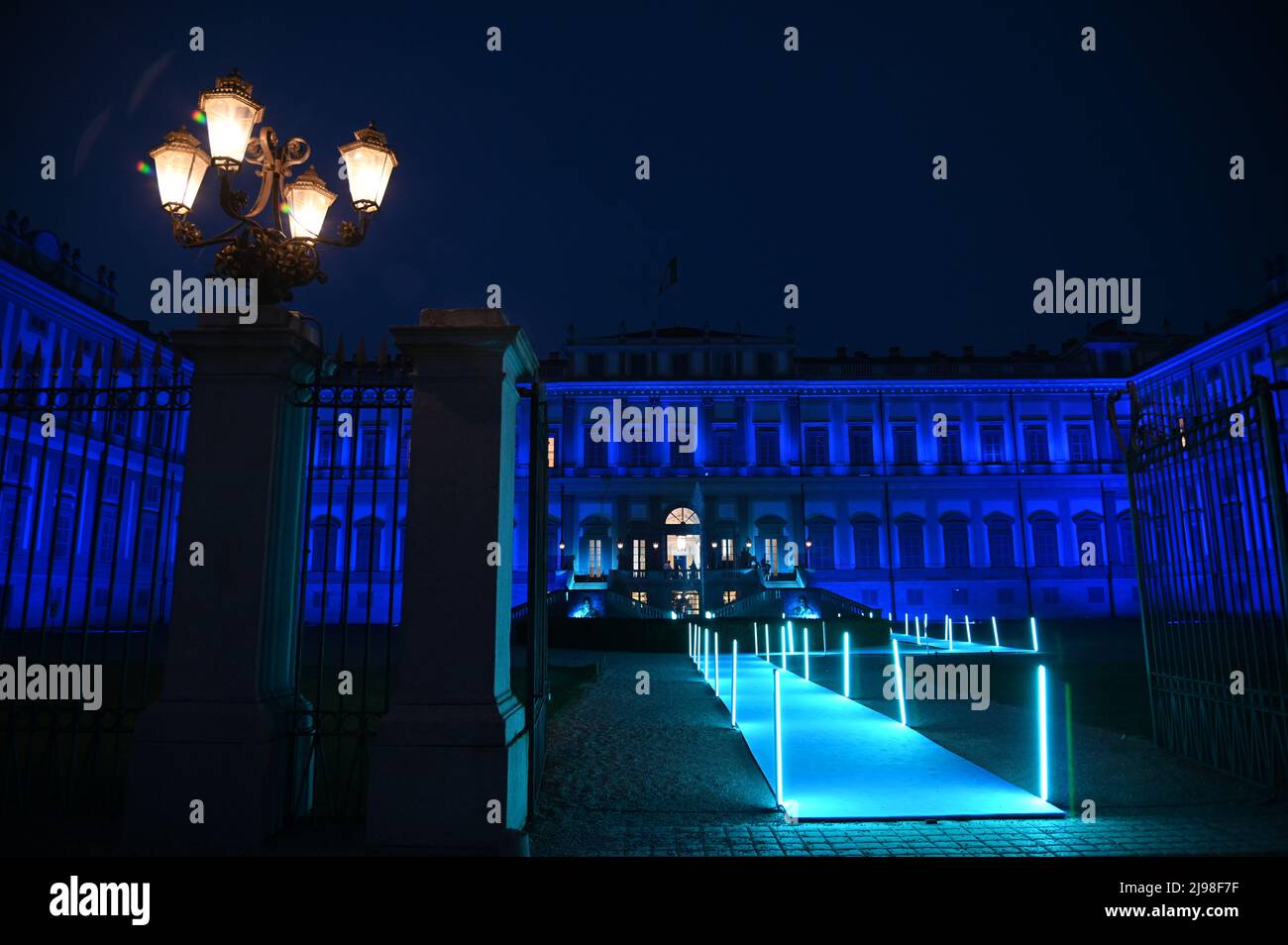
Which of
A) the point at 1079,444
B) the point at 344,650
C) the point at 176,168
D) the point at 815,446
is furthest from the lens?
the point at 815,446

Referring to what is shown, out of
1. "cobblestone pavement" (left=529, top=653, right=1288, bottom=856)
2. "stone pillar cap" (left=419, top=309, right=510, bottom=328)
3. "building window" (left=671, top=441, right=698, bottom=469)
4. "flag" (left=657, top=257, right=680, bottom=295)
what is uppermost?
"flag" (left=657, top=257, right=680, bottom=295)

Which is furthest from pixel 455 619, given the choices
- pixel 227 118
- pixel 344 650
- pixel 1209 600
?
pixel 1209 600

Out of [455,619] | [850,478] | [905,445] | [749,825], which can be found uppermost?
[905,445]

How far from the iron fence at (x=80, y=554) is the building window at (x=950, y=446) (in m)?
31.7

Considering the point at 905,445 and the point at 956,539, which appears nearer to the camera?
the point at 956,539

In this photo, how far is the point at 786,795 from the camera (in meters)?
5.70

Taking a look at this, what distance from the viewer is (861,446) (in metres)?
39.3

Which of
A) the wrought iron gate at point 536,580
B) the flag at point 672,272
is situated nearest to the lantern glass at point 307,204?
the wrought iron gate at point 536,580

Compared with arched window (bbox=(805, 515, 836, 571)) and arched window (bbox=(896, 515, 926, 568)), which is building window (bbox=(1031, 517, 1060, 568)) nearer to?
arched window (bbox=(896, 515, 926, 568))

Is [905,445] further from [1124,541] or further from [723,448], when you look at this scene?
[1124,541]

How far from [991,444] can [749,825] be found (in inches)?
1491

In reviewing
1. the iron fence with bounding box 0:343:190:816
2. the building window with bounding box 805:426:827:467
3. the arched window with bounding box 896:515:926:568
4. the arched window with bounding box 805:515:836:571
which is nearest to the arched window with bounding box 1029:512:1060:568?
the arched window with bounding box 896:515:926:568

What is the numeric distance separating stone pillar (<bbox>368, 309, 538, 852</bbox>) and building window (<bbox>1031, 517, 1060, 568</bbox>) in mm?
38372

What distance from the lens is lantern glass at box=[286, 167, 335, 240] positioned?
5.78m
